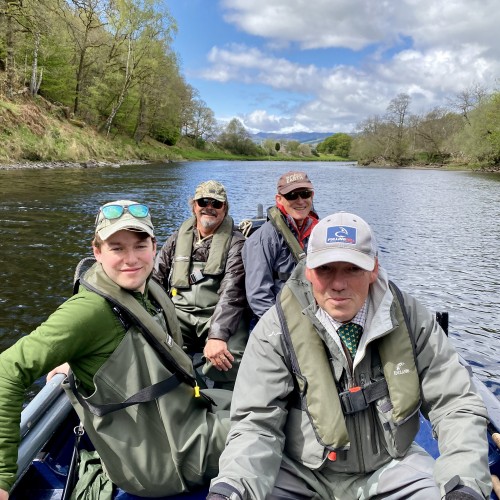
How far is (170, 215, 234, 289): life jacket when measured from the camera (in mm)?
4277

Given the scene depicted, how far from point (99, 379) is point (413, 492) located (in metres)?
1.65

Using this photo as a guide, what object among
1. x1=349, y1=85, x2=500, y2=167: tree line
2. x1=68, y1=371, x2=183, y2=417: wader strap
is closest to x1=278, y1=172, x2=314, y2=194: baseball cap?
x1=68, y1=371, x2=183, y2=417: wader strap

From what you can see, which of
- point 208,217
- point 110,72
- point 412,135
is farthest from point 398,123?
point 208,217

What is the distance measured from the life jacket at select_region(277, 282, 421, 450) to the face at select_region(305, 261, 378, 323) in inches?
6.7

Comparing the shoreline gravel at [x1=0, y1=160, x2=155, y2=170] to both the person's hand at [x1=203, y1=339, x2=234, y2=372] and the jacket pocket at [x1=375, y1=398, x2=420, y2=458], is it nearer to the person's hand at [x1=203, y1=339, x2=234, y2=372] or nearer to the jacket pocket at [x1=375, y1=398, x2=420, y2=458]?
the person's hand at [x1=203, y1=339, x2=234, y2=372]

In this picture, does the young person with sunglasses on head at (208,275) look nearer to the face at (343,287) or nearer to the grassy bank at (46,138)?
the face at (343,287)

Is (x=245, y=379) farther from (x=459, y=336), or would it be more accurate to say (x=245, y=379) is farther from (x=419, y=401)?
(x=459, y=336)

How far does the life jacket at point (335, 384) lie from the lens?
214cm

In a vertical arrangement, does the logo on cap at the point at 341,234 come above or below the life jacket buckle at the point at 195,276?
above

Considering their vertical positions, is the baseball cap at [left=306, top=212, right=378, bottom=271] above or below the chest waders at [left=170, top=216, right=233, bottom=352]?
above

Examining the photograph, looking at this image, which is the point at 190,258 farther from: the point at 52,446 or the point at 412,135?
the point at 412,135

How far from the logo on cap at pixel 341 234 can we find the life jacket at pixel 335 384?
0.41 meters

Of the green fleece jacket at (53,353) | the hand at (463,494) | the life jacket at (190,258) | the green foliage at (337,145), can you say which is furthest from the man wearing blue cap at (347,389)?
the green foliage at (337,145)

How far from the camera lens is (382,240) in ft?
50.4
